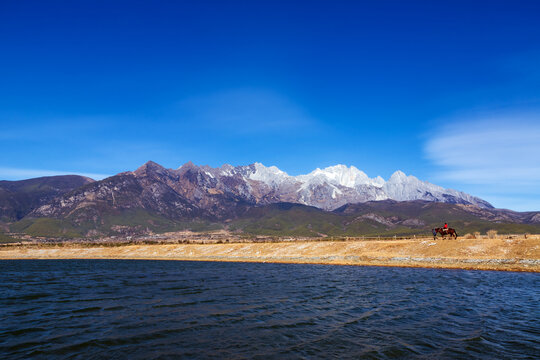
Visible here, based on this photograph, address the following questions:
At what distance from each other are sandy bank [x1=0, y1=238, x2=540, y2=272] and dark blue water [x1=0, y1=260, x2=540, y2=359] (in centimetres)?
2203

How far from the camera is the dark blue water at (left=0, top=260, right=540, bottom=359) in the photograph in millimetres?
17484

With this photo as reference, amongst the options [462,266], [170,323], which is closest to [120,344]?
[170,323]

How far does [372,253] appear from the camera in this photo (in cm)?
8144

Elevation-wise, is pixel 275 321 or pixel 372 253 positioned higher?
pixel 275 321

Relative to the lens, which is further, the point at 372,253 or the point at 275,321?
the point at 372,253

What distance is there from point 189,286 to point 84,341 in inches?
947

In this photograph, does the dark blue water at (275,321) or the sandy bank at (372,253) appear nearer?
the dark blue water at (275,321)

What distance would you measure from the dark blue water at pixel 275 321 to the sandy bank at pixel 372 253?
2203cm

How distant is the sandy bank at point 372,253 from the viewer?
2427 inches

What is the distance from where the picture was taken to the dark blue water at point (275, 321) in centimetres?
1748

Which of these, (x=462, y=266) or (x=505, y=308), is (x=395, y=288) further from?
(x=462, y=266)

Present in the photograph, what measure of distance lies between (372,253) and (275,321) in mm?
63584

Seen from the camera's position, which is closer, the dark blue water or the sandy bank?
the dark blue water

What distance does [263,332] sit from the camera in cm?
2091
